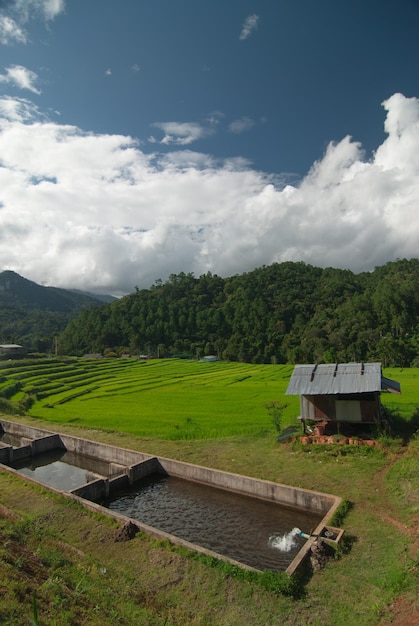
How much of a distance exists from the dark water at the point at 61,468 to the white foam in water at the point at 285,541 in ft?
32.9

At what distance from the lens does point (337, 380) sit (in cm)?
1783

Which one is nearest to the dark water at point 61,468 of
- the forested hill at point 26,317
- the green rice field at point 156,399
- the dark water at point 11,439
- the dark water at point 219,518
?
the green rice field at point 156,399

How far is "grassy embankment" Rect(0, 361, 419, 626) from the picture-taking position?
7.53 metres

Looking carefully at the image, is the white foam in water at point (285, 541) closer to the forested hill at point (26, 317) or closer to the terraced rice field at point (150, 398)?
the terraced rice field at point (150, 398)

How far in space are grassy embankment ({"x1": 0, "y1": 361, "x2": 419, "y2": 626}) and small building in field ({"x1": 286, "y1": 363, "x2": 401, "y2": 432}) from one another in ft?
5.66

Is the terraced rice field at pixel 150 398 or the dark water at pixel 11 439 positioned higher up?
the terraced rice field at pixel 150 398

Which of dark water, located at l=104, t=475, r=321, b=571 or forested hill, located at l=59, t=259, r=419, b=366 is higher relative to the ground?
forested hill, located at l=59, t=259, r=419, b=366

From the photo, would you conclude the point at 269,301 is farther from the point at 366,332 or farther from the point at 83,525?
the point at 83,525

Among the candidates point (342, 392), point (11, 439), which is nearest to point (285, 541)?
point (342, 392)

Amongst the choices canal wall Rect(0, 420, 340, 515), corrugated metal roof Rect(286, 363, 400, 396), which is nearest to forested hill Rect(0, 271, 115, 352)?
canal wall Rect(0, 420, 340, 515)

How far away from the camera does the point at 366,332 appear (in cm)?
7038

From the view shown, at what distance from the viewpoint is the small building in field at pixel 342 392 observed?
1714cm

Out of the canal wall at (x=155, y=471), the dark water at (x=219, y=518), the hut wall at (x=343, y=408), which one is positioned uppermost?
the hut wall at (x=343, y=408)

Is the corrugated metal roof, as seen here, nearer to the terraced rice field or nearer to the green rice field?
the green rice field
